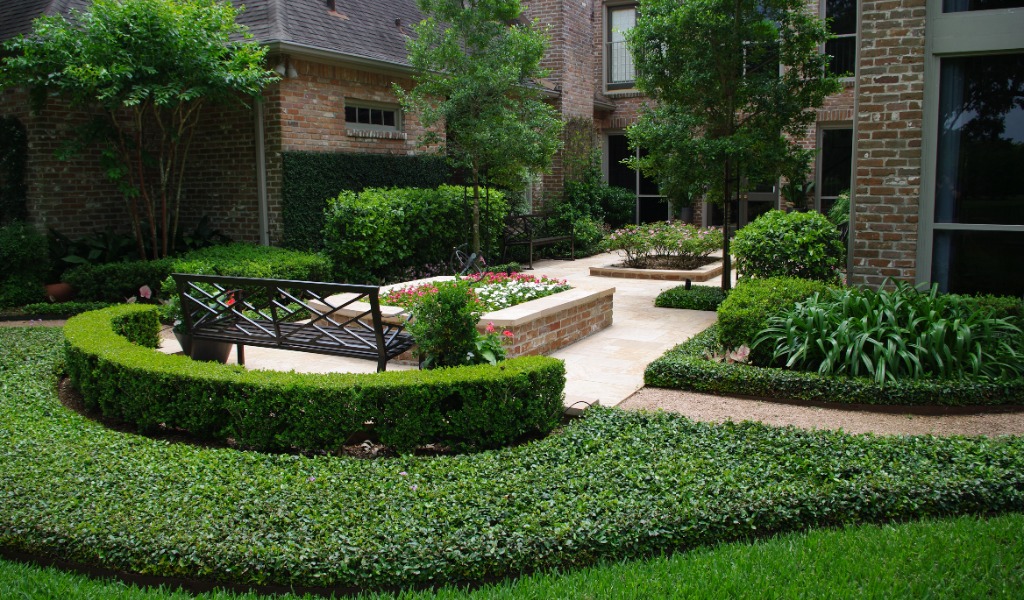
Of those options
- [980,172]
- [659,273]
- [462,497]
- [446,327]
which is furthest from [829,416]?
[659,273]

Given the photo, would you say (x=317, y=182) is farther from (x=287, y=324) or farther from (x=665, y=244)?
(x=665, y=244)

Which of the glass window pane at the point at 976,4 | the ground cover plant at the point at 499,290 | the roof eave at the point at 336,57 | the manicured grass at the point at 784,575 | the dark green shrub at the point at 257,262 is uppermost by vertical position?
the roof eave at the point at 336,57

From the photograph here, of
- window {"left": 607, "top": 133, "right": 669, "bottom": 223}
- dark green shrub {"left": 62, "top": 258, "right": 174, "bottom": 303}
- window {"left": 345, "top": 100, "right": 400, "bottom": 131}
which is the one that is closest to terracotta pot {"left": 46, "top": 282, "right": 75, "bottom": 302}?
dark green shrub {"left": 62, "top": 258, "right": 174, "bottom": 303}

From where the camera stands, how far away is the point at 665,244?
1387cm

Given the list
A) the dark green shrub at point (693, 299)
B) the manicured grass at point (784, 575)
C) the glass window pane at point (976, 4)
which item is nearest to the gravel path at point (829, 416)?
the manicured grass at point (784, 575)

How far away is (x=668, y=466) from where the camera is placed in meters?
4.33

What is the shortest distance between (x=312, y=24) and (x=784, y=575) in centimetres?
1092

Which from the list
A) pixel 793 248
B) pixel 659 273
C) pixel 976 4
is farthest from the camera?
pixel 659 273

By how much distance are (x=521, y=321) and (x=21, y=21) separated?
9263 mm

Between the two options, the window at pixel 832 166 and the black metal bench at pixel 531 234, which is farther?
the window at pixel 832 166

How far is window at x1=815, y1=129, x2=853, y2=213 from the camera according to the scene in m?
17.0

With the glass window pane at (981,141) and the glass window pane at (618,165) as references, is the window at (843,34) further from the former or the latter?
the glass window pane at (981,141)

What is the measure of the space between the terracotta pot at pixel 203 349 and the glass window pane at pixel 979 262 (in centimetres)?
657

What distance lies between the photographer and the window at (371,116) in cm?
1262
